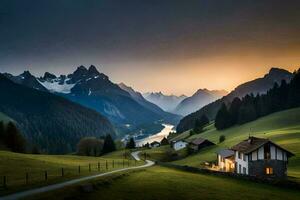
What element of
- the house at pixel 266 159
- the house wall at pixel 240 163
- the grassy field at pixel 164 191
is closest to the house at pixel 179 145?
the house wall at pixel 240 163

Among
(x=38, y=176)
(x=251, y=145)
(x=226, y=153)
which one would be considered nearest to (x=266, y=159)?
(x=251, y=145)

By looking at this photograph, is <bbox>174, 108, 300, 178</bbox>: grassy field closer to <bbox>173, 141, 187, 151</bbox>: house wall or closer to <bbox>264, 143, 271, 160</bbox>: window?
<bbox>264, 143, 271, 160</bbox>: window

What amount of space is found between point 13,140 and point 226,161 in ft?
275

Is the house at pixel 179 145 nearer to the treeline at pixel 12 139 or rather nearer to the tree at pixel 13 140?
the treeline at pixel 12 139

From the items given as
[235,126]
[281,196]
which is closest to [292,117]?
[235,126]

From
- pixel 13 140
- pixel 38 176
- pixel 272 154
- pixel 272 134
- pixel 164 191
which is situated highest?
pixel 272 134

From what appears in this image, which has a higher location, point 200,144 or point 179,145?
point 200,144

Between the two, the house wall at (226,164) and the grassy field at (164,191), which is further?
the house wall at (226,164)

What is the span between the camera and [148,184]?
166ft

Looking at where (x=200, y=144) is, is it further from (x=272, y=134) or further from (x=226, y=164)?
(x=226, y=164)

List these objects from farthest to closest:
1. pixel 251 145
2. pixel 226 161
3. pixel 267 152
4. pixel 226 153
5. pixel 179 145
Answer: pixel 179 145, pixel 226 153, pixel 226 161, pixel 251 145, pixel 267 152

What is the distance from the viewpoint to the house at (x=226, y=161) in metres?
101

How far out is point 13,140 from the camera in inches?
5910

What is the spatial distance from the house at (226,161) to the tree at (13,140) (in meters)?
77.3
